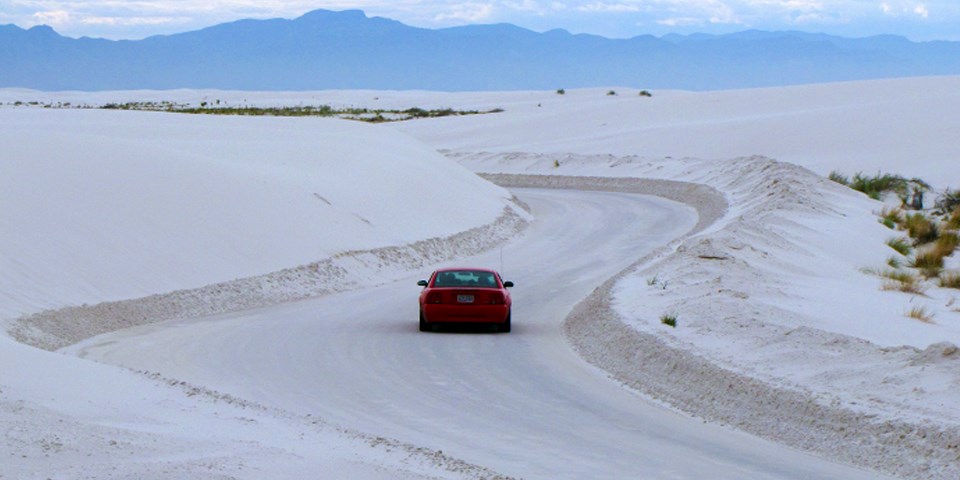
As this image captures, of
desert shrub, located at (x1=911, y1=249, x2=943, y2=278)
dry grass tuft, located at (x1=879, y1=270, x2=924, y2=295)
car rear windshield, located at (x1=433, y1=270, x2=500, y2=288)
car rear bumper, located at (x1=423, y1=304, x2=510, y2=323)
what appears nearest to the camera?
car rear bumper, located at (x1=423, y1=304, x2=510, y2=323)

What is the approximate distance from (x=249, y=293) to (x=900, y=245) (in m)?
18.0

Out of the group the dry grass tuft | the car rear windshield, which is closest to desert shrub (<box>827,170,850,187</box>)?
the dry grass tuft

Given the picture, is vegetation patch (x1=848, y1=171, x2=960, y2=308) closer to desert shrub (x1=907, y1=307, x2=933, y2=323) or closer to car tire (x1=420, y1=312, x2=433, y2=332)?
desert shrub (x1=907, y1=307, x2=933, y2=323)

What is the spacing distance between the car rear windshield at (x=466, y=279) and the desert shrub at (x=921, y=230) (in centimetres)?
1825

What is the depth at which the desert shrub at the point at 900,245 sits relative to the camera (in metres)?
33.9

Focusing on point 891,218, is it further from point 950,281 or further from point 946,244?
point 950,281

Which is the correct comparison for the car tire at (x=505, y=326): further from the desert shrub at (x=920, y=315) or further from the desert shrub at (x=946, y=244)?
the desert shrub at (x=946, y=244)

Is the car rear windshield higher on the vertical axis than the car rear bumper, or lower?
higher

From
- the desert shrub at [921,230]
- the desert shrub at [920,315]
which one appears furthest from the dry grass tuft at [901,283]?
the desert shrub at [921,230]

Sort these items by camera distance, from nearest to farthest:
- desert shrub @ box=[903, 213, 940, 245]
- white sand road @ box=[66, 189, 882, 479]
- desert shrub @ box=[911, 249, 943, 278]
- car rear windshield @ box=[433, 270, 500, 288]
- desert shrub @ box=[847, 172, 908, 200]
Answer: white sand road @ box=[66, 189, 882, 479], car rear windshield @ box=[433, 270, 500, 288], desert shrub @ box=[911, 249, 943, 278], desert shrub @ box=[903, 213, 940, 245], desert shrub @ box=[847, 172, 908, 200]

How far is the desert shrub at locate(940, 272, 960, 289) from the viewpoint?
27844 mm

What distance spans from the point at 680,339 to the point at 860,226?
2185 centimetres

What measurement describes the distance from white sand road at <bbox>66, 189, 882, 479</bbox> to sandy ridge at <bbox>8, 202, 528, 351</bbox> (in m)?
0.58

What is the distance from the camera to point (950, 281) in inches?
1105
